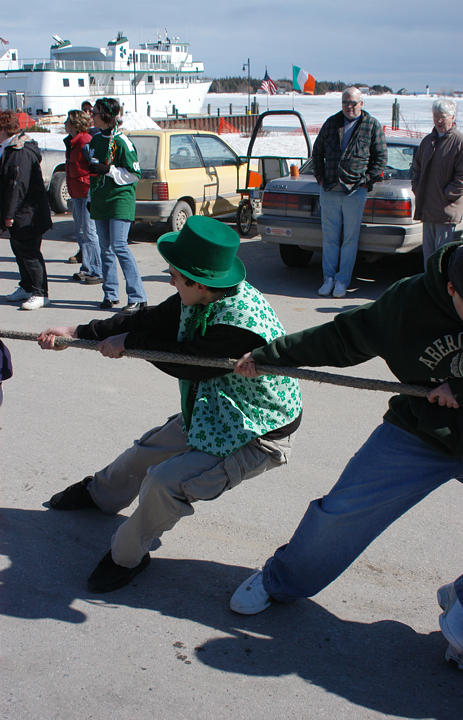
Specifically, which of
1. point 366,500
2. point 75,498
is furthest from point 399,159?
point 366,500

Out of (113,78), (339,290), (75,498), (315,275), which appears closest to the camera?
(75,498)

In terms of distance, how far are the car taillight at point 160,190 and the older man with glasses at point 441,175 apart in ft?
13.5

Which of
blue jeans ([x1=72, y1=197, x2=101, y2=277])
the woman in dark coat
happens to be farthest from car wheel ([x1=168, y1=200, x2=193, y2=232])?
the woman in dark coat

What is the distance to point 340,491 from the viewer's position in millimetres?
2676

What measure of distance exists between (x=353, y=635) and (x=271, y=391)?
1000mm

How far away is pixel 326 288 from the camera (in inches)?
316

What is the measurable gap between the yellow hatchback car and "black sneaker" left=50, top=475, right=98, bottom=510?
7161 millimetres

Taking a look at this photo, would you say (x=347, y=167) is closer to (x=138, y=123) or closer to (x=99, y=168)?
(x=99, y=168)

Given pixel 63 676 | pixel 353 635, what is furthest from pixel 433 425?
pixel 63 676

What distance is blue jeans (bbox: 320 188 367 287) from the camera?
25.2 feet

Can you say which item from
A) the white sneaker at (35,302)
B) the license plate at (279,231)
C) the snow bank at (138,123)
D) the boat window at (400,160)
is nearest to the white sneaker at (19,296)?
the white sneaker at (35,302)

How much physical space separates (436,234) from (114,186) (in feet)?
10.8

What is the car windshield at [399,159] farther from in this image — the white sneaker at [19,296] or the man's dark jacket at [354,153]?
the white sneaker at [19,296]

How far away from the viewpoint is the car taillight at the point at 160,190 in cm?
1039
